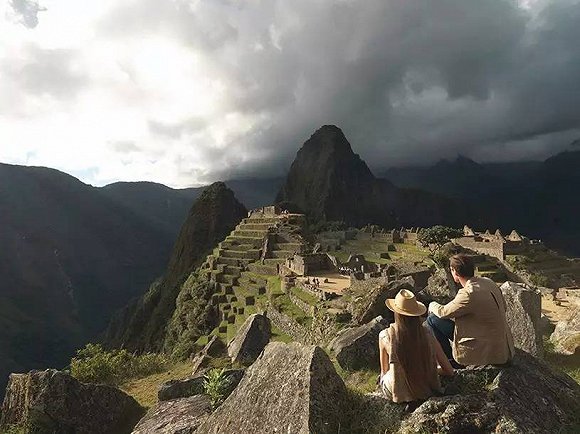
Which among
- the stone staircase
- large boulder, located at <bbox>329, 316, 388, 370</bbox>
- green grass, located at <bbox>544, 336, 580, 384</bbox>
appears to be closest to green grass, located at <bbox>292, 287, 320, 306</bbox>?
the stone staircase

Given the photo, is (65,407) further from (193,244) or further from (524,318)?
(193,244)

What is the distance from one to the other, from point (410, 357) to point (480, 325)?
3.65ft

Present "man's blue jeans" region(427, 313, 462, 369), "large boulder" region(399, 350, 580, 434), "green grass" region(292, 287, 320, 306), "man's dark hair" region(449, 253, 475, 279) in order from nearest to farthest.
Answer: "large boulder" region(399, 350, 580, 434)
"man's dark hair" region(449, 253, 475, 279)
"man's blue jeans" region(427, 313, 462, 369)
"green grass" region(292, 287, 320, 306)

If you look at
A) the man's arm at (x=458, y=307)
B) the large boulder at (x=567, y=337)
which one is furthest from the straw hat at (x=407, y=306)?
the large boulder at (x=567, y=337)

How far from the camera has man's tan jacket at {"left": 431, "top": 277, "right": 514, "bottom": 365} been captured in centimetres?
511

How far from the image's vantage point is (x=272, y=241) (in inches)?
2030

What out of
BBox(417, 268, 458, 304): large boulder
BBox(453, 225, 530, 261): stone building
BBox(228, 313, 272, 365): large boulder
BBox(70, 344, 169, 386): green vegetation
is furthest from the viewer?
BBox(453, 225, 530, 261): stone building

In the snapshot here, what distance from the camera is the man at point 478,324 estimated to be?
5113mm

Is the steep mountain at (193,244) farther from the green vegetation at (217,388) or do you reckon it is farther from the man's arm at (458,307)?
the man's arm at (458,307)

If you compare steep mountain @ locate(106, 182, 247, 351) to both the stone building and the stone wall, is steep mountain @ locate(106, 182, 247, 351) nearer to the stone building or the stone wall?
the stone building

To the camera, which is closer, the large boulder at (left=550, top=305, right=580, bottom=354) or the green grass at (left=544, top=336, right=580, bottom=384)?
the green grass at (left=544, top=336, right=580, bottom=384)

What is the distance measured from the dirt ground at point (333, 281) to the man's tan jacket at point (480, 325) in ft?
74.0

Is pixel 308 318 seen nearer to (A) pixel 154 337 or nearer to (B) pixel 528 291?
(B) pixel 528 291

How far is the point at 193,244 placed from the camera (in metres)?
98.7
